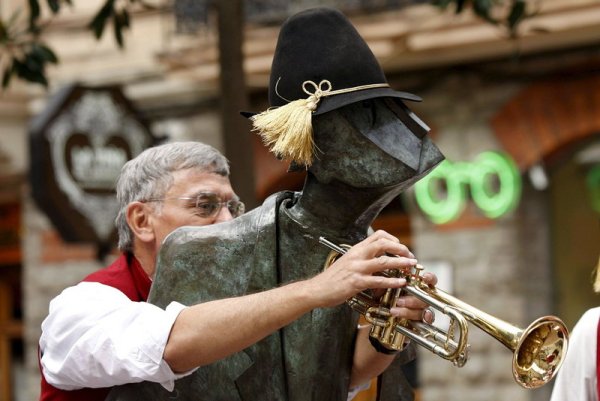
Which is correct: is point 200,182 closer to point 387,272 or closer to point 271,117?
point 271,117

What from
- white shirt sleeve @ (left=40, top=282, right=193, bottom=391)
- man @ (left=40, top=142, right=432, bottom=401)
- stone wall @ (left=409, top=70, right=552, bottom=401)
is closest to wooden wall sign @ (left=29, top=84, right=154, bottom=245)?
stone wall @ (left=409, top=70, right=552, bottom=401)

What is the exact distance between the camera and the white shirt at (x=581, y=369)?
3.87m

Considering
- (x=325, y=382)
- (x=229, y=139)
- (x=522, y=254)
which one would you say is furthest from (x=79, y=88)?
(x=325, y=382)

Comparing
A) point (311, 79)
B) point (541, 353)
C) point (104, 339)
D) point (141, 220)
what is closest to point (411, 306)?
point (541, 353)

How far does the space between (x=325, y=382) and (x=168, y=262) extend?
51cm

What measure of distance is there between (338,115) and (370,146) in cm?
12

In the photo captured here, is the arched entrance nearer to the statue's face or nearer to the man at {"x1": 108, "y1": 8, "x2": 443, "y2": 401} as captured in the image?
the man at {"x1": 108, "y1": 8, "x2": 443, "y2": 401}

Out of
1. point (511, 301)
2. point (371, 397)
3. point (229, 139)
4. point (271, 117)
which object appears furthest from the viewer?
point (511, 301)

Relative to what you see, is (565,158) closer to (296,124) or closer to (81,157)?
(81,157)

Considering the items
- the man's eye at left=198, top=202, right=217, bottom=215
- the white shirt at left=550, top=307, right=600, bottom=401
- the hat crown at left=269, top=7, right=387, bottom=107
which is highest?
the hat crown at left=269, top=7, right=387, bottom=107

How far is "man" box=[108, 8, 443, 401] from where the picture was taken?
2975mm

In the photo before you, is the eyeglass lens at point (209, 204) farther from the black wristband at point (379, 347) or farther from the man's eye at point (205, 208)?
the black wristband at point (379, 347)

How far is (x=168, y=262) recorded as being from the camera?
3221 mm

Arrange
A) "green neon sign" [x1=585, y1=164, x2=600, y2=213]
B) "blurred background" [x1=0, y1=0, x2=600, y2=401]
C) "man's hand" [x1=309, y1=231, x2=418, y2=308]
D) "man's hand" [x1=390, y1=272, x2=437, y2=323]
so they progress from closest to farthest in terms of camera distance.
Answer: "man's hand" [x1=309, y1=231, x2=418, y2=308], "man's hand" [x1=390, y1=272, x2=437, y2=323], "blurred background" [x1=0, y1=0, x2=600, y2=401], "green neon sign" [x1=585, y1=164, x2=600, y2=213]
